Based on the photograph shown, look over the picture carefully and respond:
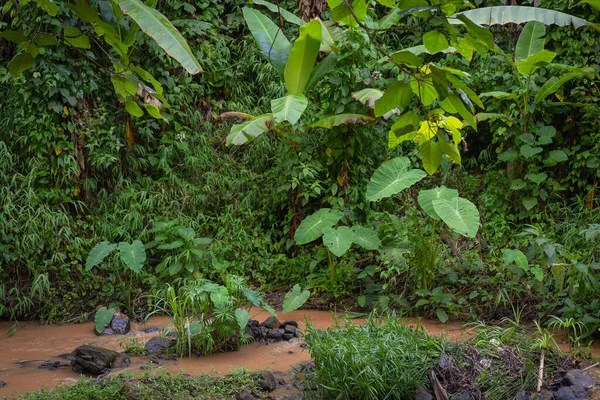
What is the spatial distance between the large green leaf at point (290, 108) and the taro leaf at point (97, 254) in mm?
2220

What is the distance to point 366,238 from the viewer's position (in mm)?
6637

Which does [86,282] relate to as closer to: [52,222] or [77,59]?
[52,222]

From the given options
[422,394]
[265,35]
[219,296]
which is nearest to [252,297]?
[219,296]

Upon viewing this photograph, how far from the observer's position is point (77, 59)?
7773 millimetres

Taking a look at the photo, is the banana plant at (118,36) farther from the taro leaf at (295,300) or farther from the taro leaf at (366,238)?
the taro leaf at (366,238)

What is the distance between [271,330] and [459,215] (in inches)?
81.9

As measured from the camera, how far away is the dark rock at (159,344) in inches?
214

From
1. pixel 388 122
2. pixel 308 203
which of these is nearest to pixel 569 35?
pixel 388 122

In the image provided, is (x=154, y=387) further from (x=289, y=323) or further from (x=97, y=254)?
(x=97, y=254)

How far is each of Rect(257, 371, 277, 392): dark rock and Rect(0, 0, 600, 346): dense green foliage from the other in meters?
→ 1.78

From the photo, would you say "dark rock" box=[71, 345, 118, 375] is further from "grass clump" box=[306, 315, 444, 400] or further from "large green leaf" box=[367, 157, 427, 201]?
"large green leaf" box=[367, 157, 427, 201]

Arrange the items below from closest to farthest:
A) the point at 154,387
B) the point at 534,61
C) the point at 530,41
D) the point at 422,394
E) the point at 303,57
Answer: the point at 422,394, the point at 154,387, the point at 303,57, the point at 534,61, the point at 530,41

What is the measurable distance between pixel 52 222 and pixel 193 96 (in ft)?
10.1

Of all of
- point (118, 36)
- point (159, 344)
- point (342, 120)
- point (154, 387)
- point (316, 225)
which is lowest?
point (159, 344)
